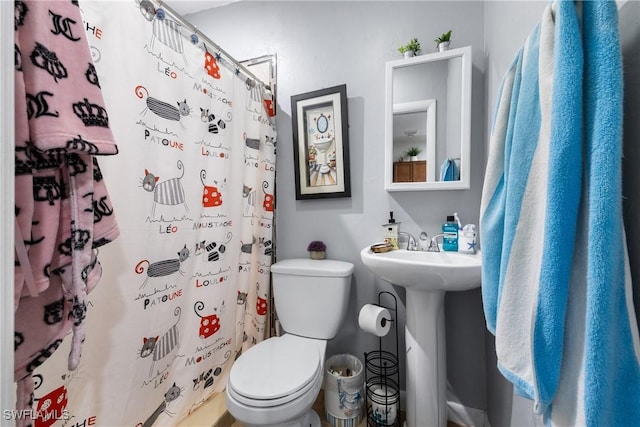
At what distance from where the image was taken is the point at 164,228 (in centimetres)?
104

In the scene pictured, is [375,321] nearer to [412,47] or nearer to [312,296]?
[312,296]

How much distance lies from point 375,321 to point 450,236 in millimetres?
519

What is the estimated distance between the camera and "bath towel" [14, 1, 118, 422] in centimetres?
49

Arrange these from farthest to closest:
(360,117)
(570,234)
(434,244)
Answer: (360,117)
(434,244)
(570,234)

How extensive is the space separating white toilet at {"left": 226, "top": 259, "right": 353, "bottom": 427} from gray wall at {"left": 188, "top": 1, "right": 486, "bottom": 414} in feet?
0.75

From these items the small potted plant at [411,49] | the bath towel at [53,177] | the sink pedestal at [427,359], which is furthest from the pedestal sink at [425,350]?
the small potted plant at [411,49]

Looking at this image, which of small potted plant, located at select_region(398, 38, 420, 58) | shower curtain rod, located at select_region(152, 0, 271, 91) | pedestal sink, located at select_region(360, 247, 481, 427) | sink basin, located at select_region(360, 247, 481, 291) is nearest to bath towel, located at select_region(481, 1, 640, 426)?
sink basin, located at select_region(360, 247, 481, 291)

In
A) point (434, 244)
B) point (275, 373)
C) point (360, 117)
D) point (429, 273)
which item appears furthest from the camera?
point (360, 117)

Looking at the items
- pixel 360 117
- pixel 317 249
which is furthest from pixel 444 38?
pixel 317 249

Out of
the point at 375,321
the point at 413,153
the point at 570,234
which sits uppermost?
the point at 413,153

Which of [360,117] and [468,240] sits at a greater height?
[360,117]

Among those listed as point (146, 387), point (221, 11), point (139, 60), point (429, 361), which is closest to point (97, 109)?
point (139, 60)

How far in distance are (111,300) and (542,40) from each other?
1280mm

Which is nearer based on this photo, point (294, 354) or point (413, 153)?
point (294, 354)
